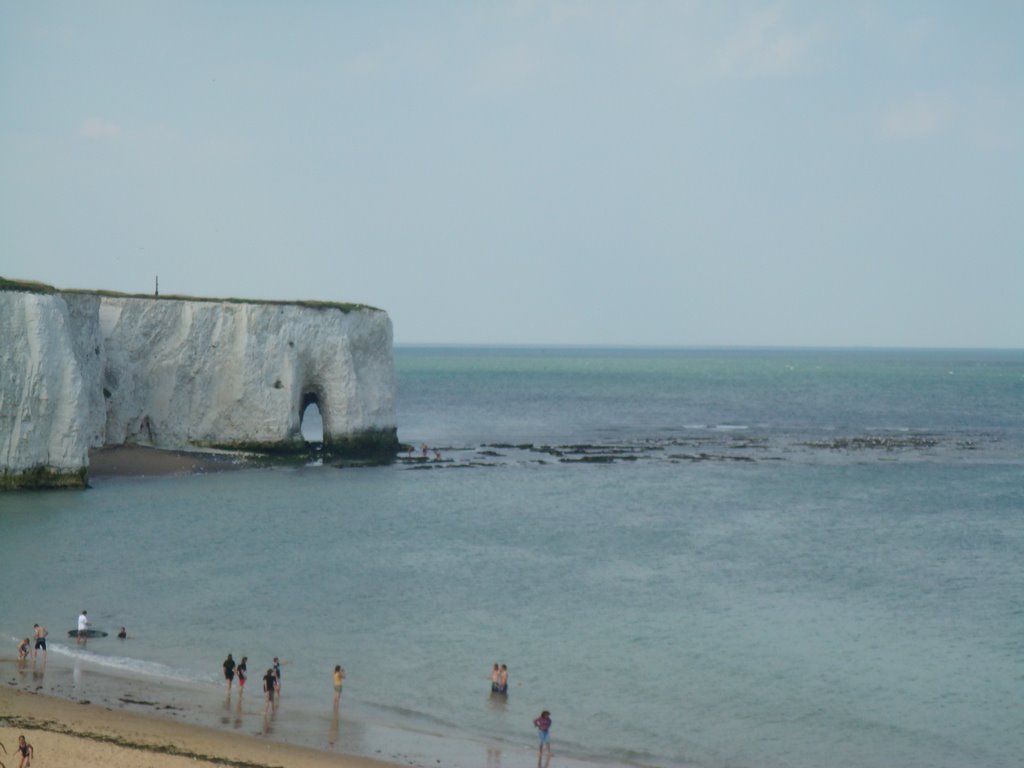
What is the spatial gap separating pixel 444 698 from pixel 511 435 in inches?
1961

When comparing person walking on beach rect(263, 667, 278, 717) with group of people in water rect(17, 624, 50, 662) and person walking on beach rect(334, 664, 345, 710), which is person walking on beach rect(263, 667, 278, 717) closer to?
person walking on beach rect(334, 664, 345, 710)

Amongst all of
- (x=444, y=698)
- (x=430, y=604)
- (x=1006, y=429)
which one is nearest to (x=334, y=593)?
(x=430, y=604)

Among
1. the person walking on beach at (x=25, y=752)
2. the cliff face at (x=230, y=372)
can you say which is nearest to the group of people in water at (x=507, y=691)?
the person walking on beach at (x=25, y=752)

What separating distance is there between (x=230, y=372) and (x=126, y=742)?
34.8 metres

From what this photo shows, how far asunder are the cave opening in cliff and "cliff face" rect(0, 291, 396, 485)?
0.62 metres

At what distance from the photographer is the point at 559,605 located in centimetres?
2880

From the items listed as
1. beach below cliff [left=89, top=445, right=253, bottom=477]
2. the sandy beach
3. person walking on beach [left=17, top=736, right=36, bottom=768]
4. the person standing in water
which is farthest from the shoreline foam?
beach below cliff [left=89, top=445, right=253, bottom=477]

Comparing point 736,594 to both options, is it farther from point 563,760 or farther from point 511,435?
point 511,435

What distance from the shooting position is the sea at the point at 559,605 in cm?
2092

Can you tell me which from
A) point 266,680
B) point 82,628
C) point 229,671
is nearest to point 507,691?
point 266,680

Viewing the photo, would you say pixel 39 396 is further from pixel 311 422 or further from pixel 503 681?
pixel 311 422

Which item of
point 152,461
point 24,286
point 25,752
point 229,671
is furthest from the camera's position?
point 152,461

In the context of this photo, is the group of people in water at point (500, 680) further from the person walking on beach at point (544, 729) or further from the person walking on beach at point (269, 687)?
the person walking on beach at point (269, 687)

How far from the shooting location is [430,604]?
28562 mm
